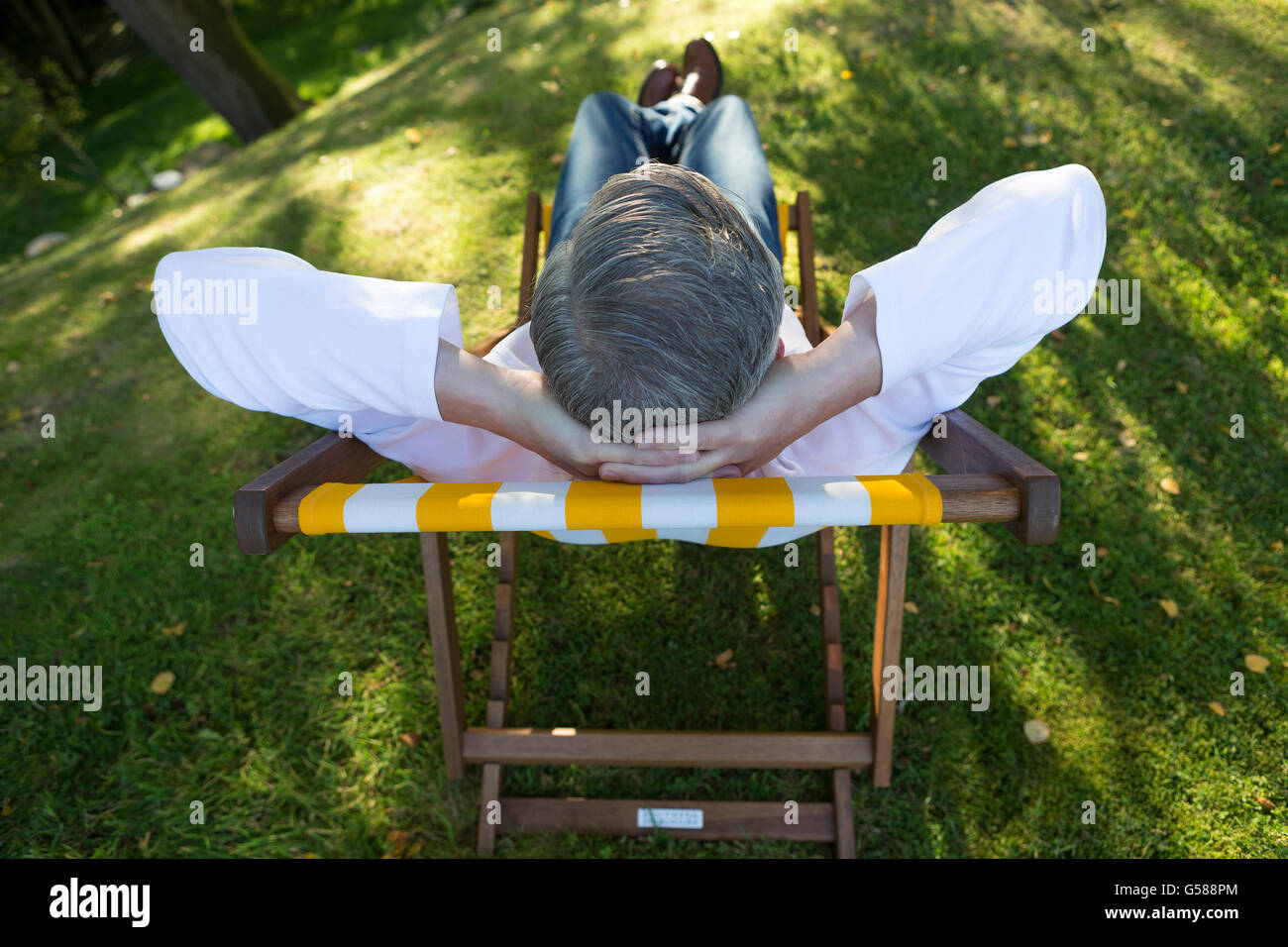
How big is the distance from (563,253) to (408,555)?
2.02 meters

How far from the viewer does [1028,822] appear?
2.29 meters

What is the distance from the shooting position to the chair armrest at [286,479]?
4.28 ft

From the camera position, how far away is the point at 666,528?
1417 millimetres

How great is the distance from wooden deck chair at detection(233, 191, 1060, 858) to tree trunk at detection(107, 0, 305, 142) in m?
5.21

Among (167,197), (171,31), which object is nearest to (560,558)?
(167,197)

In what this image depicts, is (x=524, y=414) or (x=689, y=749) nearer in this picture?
(x=524, y=414)

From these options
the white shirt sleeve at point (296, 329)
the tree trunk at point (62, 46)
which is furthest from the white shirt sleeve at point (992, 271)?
the tree trunk at point (62, 46)

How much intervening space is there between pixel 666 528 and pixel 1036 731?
183 cm

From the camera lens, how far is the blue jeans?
2256 millimetres

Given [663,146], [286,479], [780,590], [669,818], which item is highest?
[663,146]

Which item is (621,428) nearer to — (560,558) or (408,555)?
(560,558)
